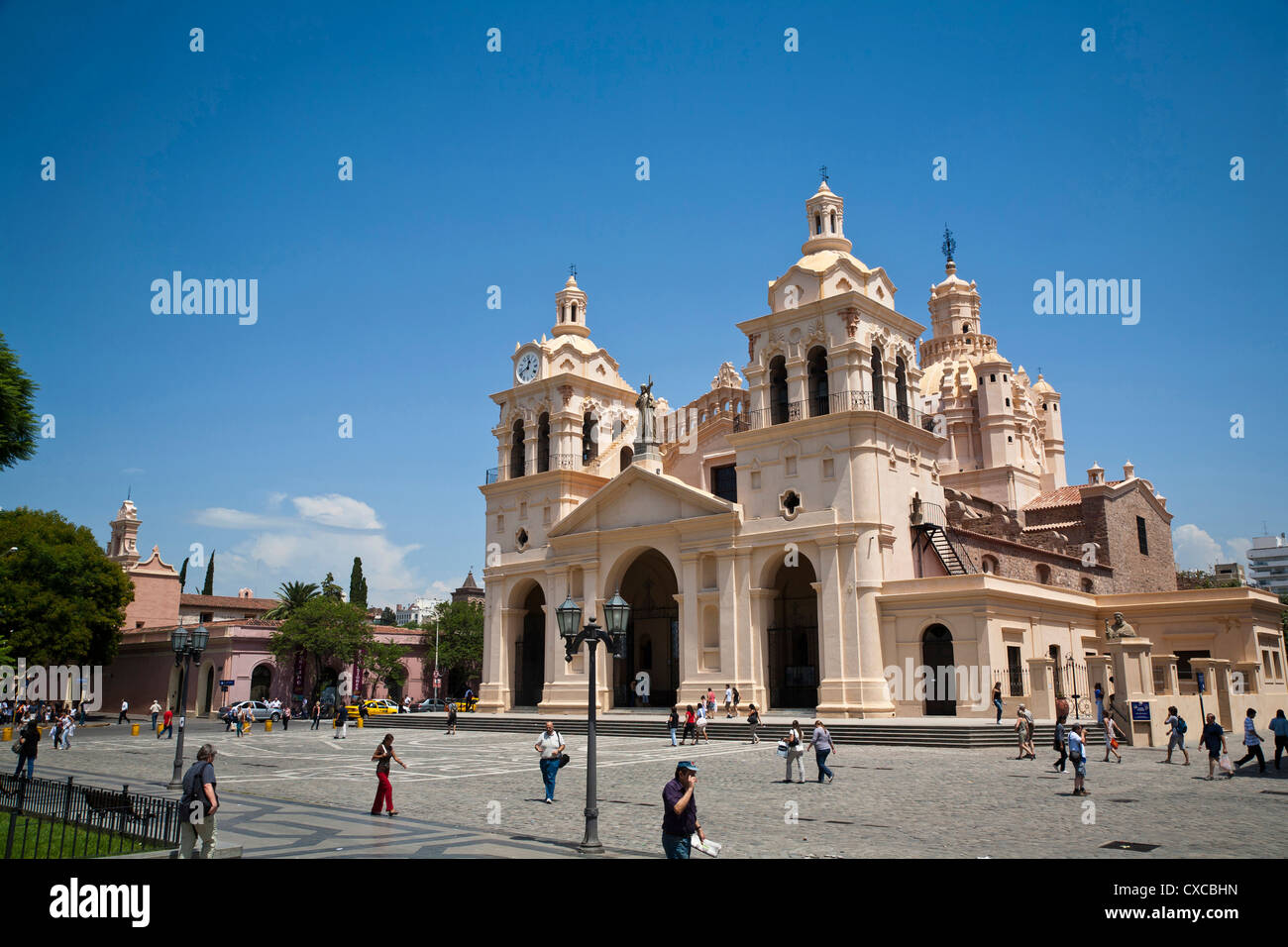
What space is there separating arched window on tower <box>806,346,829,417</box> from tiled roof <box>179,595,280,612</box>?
50.5 metres

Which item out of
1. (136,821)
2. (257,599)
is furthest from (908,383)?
(257,599)

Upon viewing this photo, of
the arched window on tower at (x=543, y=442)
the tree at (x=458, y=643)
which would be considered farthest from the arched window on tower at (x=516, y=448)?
the tree at (x=458, y=643)

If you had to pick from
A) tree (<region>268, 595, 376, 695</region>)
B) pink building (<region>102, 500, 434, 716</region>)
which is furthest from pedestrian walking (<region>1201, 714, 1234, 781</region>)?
tree (<region>268, 595, 376, 695</region>)

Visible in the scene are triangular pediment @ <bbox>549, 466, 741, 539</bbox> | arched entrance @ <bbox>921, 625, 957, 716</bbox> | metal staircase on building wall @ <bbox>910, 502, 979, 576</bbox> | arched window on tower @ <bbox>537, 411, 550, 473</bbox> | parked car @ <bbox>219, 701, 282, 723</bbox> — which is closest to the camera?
→ arched entrance @ <bbox>921, 625, 957, 716</bbox>

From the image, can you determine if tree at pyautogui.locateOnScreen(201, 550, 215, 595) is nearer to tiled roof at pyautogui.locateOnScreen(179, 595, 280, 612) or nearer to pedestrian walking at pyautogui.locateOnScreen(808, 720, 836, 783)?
tiled roof at pyautogui.locateOnScreen(179, 595, 280, 612)

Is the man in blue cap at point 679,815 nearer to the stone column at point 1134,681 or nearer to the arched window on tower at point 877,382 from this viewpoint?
the stone column at point 1134,681

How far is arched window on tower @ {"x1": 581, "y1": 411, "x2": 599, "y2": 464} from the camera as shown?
47469mm

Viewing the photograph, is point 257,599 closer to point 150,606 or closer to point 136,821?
point 150,606

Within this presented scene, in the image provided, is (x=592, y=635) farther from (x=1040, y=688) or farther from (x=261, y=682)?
(x=261, y=682)

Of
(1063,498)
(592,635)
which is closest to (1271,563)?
(1063,498)

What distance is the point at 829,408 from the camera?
36.2m
